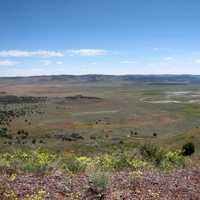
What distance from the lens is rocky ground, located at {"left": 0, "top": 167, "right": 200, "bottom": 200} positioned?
668 centimetres

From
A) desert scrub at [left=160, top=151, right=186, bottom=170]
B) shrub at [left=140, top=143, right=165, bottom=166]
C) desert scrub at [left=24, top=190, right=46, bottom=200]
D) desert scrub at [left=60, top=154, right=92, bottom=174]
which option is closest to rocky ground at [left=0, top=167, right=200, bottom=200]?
desert scrub at [left=24, top=190, right=46, bottom=200]

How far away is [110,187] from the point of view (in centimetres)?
727

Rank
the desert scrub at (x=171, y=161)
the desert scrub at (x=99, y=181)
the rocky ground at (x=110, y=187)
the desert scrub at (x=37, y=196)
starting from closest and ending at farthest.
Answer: the desert scrub at (x=37, y=196), the rocky ground at (x=110, y=187), the desert scrub at (x=99, y=181), the desert scrub at (x=171, y=161)

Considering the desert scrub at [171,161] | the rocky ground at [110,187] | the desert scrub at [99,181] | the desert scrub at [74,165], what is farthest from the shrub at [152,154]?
the desert scrub at [99,181]

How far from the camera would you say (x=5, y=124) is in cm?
5997

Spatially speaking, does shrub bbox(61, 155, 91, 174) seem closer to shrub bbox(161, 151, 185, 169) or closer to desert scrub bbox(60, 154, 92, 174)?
desert scrub bbox(60, 154, 92, 174)

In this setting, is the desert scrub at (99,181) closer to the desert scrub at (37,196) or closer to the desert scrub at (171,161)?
the desert scrub at (37,196)

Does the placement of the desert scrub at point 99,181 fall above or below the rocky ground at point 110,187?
above

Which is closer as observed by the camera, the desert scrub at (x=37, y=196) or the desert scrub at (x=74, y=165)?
the desert scrub at (x=37, y=196)

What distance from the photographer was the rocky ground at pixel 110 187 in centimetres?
668

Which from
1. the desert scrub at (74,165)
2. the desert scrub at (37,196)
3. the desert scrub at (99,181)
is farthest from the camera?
the desert scrub at (74,165)

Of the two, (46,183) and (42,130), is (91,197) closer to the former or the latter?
(46,183)

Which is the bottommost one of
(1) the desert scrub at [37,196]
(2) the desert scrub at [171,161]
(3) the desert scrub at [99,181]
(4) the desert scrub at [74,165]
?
(2) the desert scrub at [171,161]

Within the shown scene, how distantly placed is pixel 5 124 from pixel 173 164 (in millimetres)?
52412
